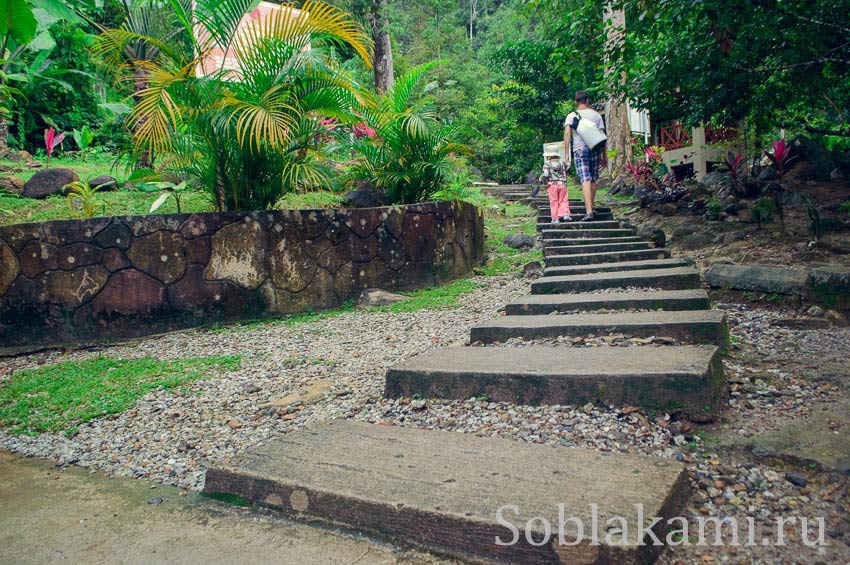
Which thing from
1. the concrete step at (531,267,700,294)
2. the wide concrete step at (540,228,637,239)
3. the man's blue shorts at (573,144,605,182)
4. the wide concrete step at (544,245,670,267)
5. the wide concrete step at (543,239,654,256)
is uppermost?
the man's blue shorts at (573,144,605,182)

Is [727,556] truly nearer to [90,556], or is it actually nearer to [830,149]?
[90,556]

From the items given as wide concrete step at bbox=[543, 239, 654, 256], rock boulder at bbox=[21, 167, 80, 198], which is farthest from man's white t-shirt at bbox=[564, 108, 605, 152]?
rock boulder at bbox=[21, 167, 80, 198]

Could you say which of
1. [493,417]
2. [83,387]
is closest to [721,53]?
[493,417]

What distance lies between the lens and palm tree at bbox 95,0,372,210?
4.92 m

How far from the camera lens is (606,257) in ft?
18.4

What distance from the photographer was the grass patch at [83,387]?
122 inches

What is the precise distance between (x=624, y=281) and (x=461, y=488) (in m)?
3.02

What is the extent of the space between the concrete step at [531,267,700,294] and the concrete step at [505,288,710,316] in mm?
354

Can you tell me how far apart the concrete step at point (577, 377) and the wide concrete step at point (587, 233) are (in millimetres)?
4203

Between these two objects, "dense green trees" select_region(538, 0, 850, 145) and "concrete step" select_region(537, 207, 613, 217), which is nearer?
"dense green trees" select_region(538, 0, 850, 145)

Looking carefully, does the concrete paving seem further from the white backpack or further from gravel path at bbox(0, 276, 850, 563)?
the white backpack

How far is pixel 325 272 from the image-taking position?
5.56 m

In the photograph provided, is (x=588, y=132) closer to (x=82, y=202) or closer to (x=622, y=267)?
(x=622, y=267)

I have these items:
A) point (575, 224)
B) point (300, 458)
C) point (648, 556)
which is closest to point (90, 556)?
point (300, 458)
